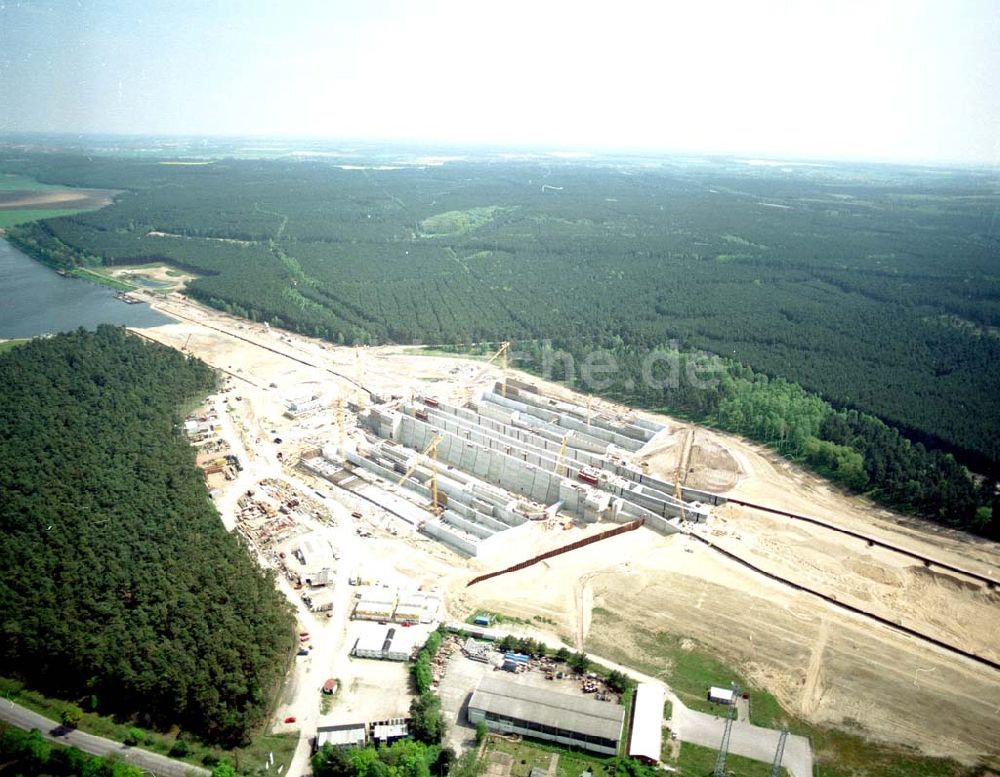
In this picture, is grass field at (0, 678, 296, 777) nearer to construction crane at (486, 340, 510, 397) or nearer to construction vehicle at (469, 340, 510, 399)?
construction crane at (486, 340, 510, 397)

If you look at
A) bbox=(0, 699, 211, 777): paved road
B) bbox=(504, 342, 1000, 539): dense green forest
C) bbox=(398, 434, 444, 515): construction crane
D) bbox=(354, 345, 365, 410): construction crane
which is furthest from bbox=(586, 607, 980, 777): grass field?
bbox=(354, 345, 365, 410): construction crane

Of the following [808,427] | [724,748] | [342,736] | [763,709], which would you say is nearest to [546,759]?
[724,748]

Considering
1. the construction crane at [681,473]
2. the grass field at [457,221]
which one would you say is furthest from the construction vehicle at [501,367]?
the grass field at [457,221]

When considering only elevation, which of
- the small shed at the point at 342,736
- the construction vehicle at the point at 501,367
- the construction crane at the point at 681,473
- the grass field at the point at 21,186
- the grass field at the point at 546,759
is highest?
the grass field at the point at 21,186

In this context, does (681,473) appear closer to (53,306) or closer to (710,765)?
(710,765)

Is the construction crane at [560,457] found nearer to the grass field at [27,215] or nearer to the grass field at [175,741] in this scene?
the grass field at [175,741]

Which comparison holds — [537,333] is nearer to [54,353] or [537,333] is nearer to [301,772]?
[54,353]

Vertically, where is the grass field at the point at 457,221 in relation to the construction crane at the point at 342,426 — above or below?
above
